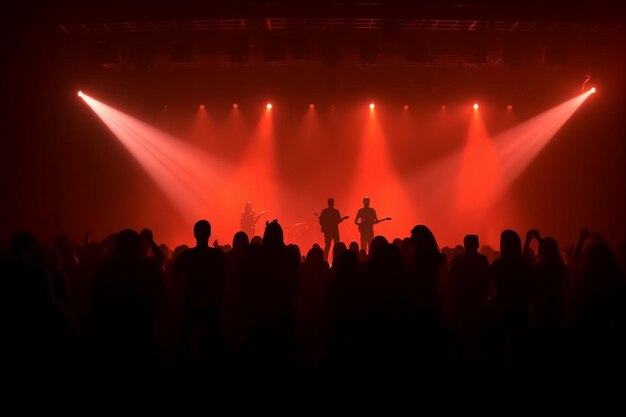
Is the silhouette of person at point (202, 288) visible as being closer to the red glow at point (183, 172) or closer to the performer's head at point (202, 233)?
the performer's head at point (202, 233)

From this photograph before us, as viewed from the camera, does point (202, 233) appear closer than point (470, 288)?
Yes

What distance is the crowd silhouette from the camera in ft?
11.7

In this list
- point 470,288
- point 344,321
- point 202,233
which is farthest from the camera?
point 470,288

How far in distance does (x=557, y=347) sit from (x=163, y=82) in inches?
502

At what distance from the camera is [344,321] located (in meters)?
3.80

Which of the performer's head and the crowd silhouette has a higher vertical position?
the performer's head

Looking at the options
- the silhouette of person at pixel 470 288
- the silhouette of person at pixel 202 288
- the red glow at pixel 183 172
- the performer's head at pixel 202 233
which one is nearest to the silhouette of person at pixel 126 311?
the silhouette of person at pixel 202 288

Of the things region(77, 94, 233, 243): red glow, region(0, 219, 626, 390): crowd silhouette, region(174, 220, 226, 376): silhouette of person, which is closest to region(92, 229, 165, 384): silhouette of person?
region(0, 219, 626, 390): crowd silhouette

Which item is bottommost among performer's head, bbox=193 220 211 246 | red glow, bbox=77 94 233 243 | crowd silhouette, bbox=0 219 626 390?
crowd silhouette, bbox=0 219 626 390

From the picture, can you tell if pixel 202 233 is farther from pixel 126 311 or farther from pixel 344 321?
pixel 344 321

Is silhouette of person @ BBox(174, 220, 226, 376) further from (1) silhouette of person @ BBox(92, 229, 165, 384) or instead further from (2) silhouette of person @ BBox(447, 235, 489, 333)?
(2) silhouette of person @ BBox(447, 235, 489, 333)

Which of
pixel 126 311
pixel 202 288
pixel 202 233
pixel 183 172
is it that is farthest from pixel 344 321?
pixel 183 172

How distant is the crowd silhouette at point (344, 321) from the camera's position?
11.7 ft

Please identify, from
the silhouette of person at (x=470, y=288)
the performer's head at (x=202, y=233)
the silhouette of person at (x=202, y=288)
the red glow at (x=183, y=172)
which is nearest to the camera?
the silhouette of person at (x=202, y=288)
